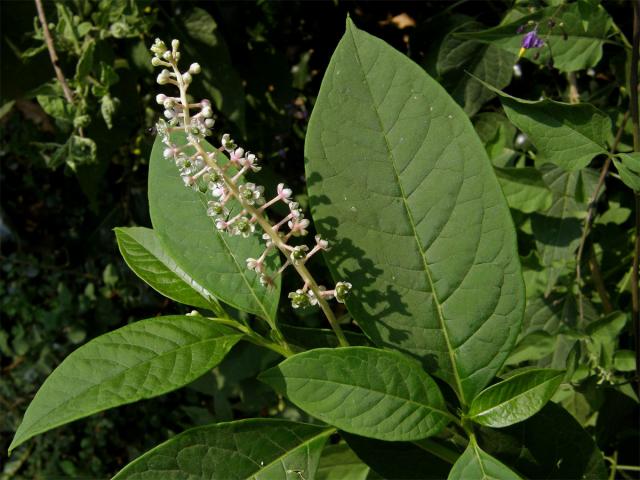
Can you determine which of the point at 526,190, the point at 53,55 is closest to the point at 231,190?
the point at 526,190

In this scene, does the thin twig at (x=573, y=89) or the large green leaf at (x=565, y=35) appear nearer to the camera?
the large green leaf at (x=565, y=35)

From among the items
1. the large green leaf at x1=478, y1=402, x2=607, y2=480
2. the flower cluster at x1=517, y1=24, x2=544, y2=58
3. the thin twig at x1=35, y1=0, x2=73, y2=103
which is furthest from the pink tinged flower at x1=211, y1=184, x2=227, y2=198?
the thin twig at x1=35, y1=0, x2=73, y2=103

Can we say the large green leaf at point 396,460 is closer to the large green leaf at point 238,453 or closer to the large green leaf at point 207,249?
the large green leaf at point 238,453

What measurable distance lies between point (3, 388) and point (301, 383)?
2261 mm

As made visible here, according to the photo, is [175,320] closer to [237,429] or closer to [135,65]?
[237,429]

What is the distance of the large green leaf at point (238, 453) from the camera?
0.77 m

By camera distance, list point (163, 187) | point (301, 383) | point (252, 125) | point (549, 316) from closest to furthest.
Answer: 1. point (301, 383)
2. point (163, 187)
3. point (549, 316)
4. point (252, 125)

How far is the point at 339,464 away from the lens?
1.01 metres

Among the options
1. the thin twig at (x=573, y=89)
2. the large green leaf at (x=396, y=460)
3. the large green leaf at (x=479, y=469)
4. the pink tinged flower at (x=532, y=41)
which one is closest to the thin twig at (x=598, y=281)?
the thin twig at (x=573, y=89)

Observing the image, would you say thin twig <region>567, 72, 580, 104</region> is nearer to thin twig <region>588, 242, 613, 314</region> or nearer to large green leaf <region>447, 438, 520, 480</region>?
thin twig <region>588, 242, 613, 314</region>

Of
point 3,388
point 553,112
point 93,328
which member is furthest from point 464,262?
point 3,388

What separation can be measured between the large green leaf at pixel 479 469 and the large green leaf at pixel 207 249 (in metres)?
0.27

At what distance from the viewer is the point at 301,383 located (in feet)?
2.58

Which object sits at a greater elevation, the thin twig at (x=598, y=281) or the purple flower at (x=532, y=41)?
the purple flower at (x=532, y=41)
